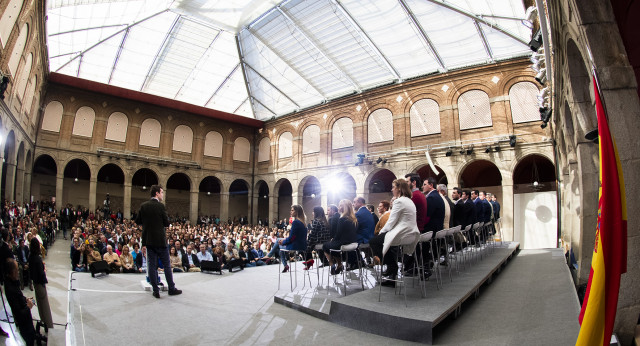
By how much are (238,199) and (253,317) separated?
23.7m

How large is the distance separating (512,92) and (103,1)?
60.7ft

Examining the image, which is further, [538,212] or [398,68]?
[398,68]

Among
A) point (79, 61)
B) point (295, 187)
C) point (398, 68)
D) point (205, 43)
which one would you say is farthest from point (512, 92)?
point (79, 61)

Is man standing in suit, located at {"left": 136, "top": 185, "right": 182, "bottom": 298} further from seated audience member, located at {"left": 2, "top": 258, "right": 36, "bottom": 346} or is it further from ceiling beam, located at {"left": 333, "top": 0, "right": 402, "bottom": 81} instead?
ceiling beam, located at {"left": 333, "top": 0, "right": 402, "bottom": 81}

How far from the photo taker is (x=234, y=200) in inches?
1045

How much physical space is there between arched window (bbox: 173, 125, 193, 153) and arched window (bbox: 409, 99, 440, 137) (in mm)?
15201

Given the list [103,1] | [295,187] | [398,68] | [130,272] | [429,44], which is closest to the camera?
[130,272]

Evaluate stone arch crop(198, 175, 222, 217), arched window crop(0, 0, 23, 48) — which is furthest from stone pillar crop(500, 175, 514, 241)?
stone arch crop(198, 175, 222, 217)

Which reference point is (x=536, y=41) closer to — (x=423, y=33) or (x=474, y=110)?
(x=423, y=33)

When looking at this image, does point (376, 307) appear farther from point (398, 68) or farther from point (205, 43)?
point (205, 43)

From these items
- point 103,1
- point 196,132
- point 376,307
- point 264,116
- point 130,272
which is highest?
point 103,1

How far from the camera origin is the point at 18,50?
11.1 m

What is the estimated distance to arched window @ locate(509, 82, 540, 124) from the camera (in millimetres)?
14508

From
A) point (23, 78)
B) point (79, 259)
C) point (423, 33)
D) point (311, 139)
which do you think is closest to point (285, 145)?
point (311, 139)
